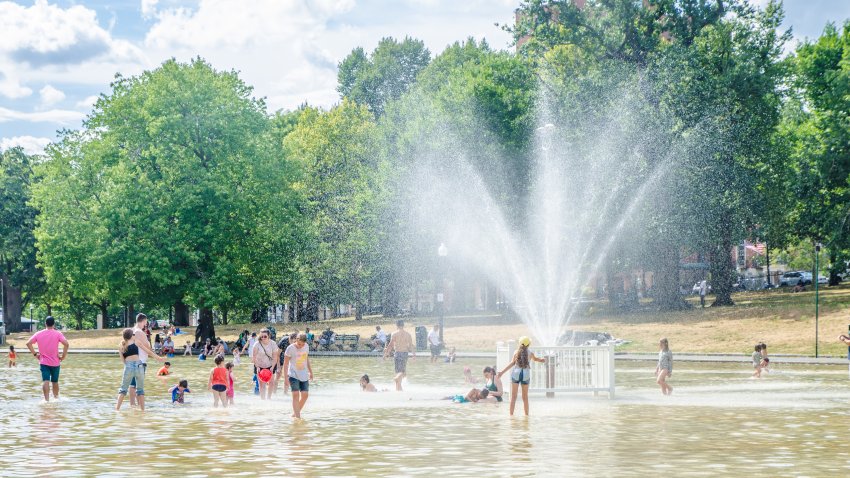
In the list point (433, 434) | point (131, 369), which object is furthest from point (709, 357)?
point (433, 434)

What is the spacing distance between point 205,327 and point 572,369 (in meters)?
38.7

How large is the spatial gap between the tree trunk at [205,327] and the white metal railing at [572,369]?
124 feet

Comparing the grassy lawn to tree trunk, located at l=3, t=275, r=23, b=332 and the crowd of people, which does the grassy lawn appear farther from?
tree trunk, located at l=3, t=275, r=23, b=332

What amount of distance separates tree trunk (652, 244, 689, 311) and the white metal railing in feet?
121

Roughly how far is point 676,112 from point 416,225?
20.0 meters

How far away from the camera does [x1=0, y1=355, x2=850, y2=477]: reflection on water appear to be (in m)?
13.8

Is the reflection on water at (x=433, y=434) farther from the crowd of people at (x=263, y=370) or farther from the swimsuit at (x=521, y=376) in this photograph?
the swimsuit at (x=521, y=376)

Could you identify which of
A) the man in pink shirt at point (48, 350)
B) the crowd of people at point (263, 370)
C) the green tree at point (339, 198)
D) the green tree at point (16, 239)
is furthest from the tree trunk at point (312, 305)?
the man in pink shirt at point (48, 350)

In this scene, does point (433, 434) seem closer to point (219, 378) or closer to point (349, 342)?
point (219, 378)

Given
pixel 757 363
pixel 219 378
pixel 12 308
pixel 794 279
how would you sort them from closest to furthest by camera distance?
pixel 219 378
pixel 757 363
pixel 12 308
pixel 794 279

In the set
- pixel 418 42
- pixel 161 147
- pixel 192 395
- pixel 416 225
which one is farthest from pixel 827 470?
pixel 418 42

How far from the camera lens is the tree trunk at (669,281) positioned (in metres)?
61.8

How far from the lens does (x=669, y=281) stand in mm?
63125

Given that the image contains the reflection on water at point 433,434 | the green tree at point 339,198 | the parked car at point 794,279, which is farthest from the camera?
the parked car at point 794,279
